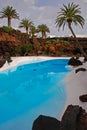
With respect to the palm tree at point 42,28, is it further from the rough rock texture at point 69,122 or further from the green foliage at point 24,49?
the rough rock texture at point 69,122

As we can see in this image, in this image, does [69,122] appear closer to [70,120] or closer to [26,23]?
[70,120]

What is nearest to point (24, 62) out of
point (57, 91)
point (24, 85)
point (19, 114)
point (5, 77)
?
point (5, 77)

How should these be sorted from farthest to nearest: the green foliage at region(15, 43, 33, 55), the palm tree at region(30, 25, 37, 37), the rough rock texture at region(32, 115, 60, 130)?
the palm tree at region(30, 25, 37, 37), the green foliage at region(15, 43, 33, 55), the rough rock texture at region(32, 115, 60, 130)

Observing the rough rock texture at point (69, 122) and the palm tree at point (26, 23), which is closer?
the rough rock texture at point (69, 122)

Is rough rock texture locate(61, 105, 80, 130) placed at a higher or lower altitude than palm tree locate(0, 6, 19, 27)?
lower

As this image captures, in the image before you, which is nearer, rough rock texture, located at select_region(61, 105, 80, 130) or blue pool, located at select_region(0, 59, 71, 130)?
rough rock texture, located at select_region(61, 105, 80, 130)

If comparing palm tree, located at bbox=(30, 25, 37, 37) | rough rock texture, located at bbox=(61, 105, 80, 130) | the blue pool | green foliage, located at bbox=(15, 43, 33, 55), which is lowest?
the blue pool

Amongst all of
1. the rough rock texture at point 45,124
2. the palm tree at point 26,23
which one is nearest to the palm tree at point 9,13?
the palm tree at point 26,23

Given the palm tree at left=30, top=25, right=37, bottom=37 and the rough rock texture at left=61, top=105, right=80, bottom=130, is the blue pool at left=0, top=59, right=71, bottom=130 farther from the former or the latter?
the palm tree at left=30, top=25, right=37, bottom=37

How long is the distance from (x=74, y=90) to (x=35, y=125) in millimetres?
7811

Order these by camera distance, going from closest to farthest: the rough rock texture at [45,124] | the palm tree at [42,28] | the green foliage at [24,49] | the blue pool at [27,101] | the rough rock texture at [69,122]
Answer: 1. the rough rock texture at [69,122]
2. the rough rock texture at [45,124]
3. the blue pool at [27,101]
4. the green foliage at [24,49]
5. the palm tree at [42,28]

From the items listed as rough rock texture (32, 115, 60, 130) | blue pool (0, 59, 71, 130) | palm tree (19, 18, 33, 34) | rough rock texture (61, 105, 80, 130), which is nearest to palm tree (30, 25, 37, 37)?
palm tree (19, 18, 33, 34)

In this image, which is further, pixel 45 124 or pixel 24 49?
pixel 24 49

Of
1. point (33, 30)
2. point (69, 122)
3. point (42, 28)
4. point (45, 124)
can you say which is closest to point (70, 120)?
point (69, 122)
